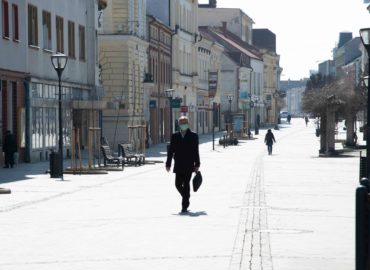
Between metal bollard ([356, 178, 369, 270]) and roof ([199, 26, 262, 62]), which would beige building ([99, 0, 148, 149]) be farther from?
roof ([199, 26, 262, 62])

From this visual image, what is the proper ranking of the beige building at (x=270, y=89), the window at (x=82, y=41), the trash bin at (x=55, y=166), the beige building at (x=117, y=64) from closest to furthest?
1. the trash bin at (x=55, y=166)
2. the window at (x=82, y=41)
3. the beige building at (x=117, y=64)
4. the beige building at (x=270, y=89)

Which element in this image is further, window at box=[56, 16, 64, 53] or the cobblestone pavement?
window at box=[56, 16, 64, 53]

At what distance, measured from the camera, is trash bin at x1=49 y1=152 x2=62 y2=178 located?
28.4 metres

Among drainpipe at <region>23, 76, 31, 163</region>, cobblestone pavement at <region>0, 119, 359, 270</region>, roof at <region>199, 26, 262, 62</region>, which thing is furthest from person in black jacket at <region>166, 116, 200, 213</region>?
roof at <region>199, 26, 262, 62</region>

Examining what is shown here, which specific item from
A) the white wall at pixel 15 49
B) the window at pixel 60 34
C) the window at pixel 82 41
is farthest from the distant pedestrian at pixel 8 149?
the window at pixel 82 41

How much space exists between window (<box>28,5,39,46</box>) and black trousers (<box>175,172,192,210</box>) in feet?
76.1

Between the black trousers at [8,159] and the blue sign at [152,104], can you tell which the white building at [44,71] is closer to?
the black trousers at [8,159]

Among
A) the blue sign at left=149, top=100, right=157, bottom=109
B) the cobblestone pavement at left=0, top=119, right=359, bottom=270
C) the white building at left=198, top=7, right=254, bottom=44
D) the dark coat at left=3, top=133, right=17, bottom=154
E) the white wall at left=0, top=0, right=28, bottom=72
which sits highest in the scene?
the white building at left=198, top=7, right=254, bottom=44

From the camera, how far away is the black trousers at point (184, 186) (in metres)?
17.1

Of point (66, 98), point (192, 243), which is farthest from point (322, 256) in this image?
point (66, 98)

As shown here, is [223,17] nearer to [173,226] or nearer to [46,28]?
[46,28]

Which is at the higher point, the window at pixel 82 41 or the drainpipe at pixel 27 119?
the window at pixel 82 41

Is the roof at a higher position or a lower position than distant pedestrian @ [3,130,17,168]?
higher

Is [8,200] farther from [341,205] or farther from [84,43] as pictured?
[84,43]
